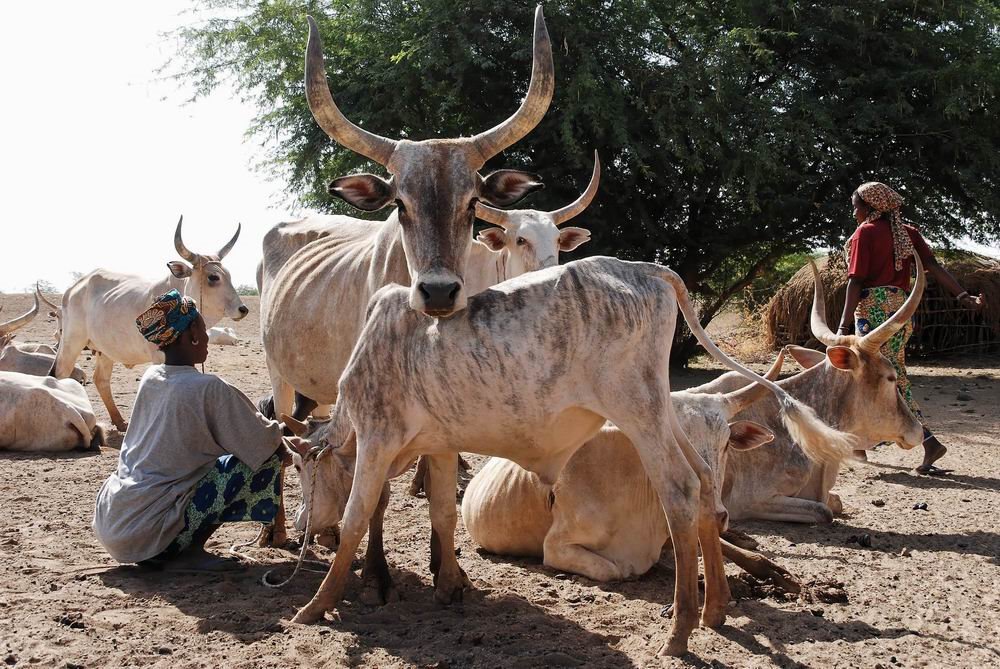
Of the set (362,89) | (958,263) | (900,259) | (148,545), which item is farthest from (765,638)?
(958,263)

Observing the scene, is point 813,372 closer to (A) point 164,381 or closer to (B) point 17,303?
(A) point 164,381

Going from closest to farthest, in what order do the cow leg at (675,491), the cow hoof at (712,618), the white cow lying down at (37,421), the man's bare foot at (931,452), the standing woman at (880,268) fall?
the cow leg at (675,491) → the cow hoof at (712,618) → the standing woman at (880,268) → the man's bare foot at (931,452) → the white cow lying down at (37,421)

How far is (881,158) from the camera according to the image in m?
13.5

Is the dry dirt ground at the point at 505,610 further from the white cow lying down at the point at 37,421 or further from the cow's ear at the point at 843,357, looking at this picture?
the white cow lying down at the point at 37,421

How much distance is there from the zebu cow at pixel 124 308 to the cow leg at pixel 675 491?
7346 mm

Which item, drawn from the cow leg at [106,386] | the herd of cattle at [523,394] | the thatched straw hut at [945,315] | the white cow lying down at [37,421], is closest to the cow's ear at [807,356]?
the herd of cattle at [523,394]

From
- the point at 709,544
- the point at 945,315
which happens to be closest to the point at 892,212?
the point at 709,544

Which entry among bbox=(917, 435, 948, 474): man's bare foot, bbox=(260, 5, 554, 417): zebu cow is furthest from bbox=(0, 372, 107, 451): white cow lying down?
bbox=(917, 435, 948, 474): man's bare foot

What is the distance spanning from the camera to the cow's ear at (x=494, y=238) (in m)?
7.34

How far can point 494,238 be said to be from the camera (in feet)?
24.2

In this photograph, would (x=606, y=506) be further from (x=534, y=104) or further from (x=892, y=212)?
(x=892, y=212)

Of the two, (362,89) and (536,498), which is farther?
(362,89)

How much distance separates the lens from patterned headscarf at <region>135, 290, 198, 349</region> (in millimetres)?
5195

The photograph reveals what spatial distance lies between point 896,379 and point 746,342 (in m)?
10.3
